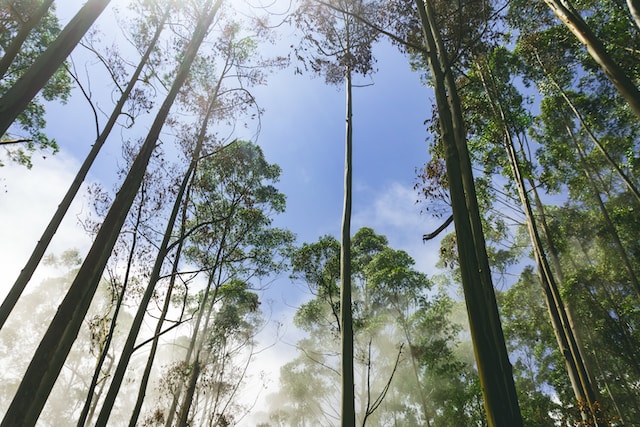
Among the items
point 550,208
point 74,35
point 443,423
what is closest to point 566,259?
point 550,208

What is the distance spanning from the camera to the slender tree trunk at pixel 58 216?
4.33 metres

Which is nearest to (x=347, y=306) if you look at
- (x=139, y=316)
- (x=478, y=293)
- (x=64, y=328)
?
(x=478, y=293)

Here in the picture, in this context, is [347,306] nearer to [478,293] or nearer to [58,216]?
[478,293]

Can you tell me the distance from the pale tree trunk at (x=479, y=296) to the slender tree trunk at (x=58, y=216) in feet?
17.3

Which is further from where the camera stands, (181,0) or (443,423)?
(443,423)

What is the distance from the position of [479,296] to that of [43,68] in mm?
3083

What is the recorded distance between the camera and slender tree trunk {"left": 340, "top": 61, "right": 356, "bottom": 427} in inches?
129

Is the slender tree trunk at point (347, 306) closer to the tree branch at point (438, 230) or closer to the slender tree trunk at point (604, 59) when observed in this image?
the tree branch at point (438, 230)

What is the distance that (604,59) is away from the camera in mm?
3242

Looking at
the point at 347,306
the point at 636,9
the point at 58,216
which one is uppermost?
the point at 636,9

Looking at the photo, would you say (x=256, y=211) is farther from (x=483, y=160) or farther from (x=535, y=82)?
(x=535, y=82)

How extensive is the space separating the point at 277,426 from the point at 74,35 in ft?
105

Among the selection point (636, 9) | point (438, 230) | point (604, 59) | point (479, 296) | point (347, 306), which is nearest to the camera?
point (479, 296)

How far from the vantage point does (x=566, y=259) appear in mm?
18469
